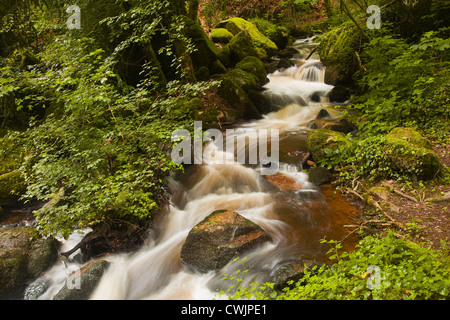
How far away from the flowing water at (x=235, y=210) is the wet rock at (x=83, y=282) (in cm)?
11

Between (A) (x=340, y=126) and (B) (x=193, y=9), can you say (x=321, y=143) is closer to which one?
(A) (x=340, y=126)

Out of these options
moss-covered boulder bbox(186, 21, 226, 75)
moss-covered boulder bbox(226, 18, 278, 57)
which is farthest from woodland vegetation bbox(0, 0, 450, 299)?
moss-covered boulder bbox(226, 18, 278, 57)

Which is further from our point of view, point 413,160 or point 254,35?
point 254,35

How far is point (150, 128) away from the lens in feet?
15.4

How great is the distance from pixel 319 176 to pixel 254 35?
11.5 meters

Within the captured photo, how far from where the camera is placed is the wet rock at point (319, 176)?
19.6 feet

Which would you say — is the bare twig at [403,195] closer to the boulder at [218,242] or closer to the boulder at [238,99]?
the boulder at [218,242]

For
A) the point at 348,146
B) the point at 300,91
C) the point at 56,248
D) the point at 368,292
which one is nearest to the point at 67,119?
the point at 56,248

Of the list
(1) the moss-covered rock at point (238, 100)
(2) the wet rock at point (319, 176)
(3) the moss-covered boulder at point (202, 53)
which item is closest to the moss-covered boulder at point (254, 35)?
(3) the moss-covered boulder at point (202, 53)

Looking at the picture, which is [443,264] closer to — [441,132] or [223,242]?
[223,242]

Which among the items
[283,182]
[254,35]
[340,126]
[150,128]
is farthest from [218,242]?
[254,35]

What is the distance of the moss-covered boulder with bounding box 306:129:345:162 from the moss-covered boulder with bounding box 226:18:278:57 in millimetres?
9422

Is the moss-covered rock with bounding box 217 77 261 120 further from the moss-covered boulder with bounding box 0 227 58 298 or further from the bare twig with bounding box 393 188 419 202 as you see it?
the moss-covered boulder with bounding box 0 227 58 298

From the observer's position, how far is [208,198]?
6.04 m
